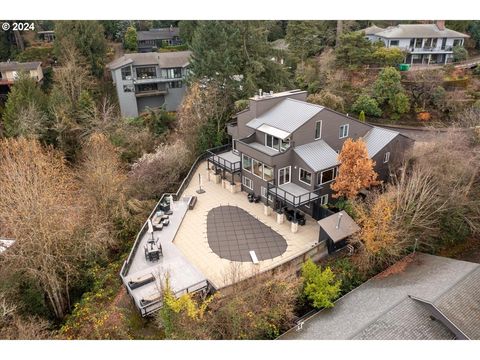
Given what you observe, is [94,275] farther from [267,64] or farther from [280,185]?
[267,64]

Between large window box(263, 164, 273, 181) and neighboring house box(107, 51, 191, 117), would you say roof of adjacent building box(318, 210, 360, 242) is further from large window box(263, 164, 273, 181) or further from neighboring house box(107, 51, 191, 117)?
neighboring house box(107, 51, 191, 117)

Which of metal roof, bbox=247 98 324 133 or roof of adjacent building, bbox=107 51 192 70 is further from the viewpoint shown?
roof of adjacent building, bbox=107 51 192 70

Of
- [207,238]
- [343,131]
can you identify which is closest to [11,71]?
[207,238]

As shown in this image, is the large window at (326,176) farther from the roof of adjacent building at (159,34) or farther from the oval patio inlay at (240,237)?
the roof of adjacent building at (159,34)

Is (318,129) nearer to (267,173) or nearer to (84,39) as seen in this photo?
(267,173)

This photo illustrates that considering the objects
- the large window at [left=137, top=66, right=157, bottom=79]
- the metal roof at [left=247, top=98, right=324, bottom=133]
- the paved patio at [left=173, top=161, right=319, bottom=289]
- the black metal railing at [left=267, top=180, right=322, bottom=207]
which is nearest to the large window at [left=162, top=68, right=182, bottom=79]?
the large window at [left=137, top=66, right=157, bottom=79]

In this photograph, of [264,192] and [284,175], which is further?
[264,192]

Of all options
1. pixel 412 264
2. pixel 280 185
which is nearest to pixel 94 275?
pixel 280 185
